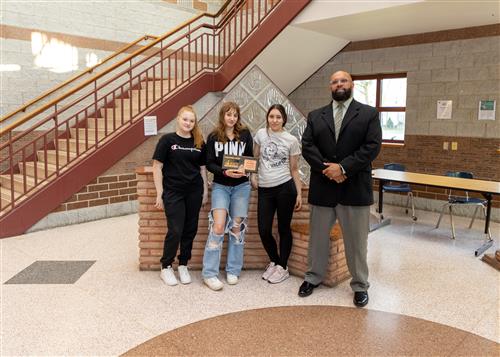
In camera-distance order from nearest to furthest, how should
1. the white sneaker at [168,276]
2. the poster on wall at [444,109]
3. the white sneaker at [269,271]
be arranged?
the white sneaker at [168,276]
the white sneaker at [269,271]
the poster on wall at [444,109]

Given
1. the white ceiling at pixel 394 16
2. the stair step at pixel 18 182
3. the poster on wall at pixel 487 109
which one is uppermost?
the white ceiling at pixel 394 16

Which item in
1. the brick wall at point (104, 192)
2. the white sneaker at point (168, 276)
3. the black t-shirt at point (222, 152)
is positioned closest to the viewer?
the black t-shirt at point (222, 152)

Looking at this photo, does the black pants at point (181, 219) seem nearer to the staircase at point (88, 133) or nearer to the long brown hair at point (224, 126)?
the long brown hair at point (224, 126)

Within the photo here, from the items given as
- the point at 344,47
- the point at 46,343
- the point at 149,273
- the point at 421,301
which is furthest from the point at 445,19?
the point at 46,343

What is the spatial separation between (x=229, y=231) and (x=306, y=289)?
795mm

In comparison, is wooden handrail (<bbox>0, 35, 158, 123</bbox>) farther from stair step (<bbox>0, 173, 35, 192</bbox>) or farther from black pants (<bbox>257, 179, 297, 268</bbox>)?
black pants (<bbox>257, 179, 297, 268</bbox>)

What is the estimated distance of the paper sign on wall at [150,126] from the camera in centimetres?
599

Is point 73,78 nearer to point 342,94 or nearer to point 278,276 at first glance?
point 278,276

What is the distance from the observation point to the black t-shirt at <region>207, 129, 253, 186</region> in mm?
3320

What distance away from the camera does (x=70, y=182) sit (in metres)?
5.36

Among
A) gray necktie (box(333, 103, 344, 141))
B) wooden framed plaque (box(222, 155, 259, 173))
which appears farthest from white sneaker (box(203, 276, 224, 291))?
gray necktie (box(333, 103, 344, 141))

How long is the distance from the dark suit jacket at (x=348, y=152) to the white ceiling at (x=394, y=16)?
2677mm

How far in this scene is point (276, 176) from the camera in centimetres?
333

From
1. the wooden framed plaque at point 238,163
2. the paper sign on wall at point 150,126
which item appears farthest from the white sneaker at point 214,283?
the paper sign on wall at point 150,126
